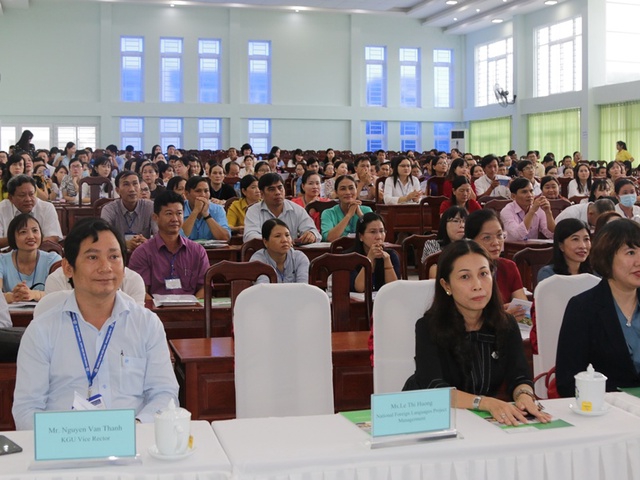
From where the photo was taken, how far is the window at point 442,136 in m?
23.0

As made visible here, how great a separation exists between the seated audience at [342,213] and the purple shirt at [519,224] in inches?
44.7

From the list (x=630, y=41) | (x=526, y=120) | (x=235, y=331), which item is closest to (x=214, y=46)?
(x=526, y=120)

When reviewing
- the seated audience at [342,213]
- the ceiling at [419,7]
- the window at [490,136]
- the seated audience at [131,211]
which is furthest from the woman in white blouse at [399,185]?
the window at [490,136]

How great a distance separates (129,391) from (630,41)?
1777 cm

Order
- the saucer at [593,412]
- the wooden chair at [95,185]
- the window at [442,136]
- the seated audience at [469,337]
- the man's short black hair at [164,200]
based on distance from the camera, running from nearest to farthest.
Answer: the saucer at [593,412]
the seated audience at [469,337]
the man's short black hair at [164,200]
the wooden chair at [95,185]
the window at [442,136]

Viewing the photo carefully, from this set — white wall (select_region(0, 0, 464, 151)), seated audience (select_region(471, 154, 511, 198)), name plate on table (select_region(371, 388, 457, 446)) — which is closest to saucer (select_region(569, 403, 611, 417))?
name plate on table (select_region(371, 388, 457, 446))

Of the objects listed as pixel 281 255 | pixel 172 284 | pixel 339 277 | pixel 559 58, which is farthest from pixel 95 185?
pixel 559 58

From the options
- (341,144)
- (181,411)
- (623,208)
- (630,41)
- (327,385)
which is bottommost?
(327,385)

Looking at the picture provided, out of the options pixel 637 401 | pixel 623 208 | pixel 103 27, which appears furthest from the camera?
pixel 103 27

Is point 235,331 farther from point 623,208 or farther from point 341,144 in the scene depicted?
point 341,144

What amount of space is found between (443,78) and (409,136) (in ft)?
6.07

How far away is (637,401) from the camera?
7.18 feet

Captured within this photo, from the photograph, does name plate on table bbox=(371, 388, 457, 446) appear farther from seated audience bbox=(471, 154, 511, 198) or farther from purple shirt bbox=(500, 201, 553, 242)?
seated audience bbox=(471, 154, 511, 198)

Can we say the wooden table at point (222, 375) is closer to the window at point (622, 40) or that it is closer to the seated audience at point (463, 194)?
the seated audience at point (463, 194)
